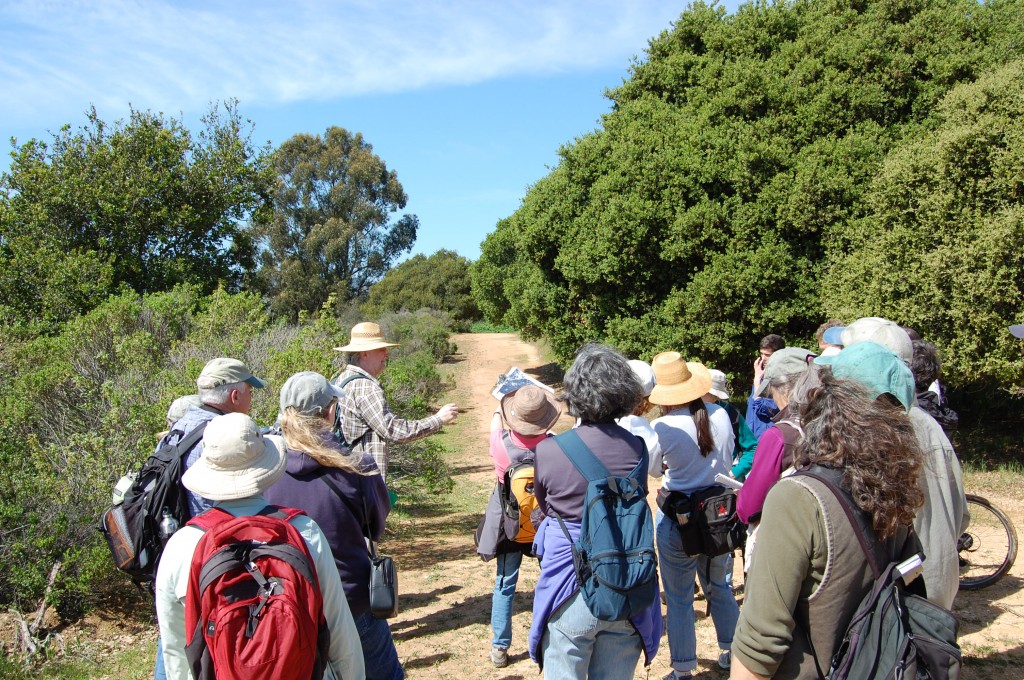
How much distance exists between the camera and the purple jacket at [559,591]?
2877mm

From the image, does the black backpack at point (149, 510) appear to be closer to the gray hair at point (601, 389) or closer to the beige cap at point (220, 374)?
the beige cap at point (220, 374)

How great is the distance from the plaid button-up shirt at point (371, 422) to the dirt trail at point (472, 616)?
153 centimetres

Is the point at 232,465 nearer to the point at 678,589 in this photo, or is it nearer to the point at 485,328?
the point at 678,589

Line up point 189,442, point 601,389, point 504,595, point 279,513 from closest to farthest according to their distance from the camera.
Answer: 1. point 279,513
2. point 601,389
3. point 189,442
4. point 504,595

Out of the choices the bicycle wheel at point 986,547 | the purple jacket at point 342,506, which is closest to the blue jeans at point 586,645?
the purple jacket at point 342,506

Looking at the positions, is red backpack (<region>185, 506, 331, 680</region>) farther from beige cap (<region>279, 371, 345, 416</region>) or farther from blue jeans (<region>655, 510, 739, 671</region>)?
blue jeans (<region>655, 510, 739, 671</region>)

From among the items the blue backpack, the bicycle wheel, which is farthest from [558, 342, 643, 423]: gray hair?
the bicycle wheel

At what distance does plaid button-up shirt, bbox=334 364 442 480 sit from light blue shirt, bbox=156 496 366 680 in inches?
75.0

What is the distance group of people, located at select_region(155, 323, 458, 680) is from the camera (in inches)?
88.4

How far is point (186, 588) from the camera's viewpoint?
215 cm

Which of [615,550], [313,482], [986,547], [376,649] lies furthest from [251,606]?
[986,547]

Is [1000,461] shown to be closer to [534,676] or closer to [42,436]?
[534,676]

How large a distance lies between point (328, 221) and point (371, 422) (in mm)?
39524

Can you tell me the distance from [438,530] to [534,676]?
4.68 meters
